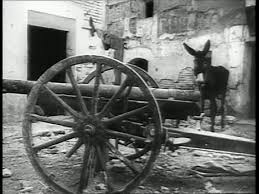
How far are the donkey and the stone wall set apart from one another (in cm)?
14

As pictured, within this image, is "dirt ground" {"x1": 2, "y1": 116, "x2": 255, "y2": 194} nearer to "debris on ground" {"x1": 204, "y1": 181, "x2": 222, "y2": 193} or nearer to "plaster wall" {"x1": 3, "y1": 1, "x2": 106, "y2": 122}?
"debris on ground" {"x1": 204, "y1": 181, "x2": 222, "y2": 193}

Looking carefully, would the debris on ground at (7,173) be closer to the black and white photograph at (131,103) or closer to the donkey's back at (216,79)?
the black and white photograph at (131,103)

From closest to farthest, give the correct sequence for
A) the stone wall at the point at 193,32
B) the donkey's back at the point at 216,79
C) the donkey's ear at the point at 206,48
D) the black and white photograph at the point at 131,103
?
1. the black and white photograph at the point at 131,103
2. the stone wall at the point at 193,32
3. the donkey's ear at the point at 206,48
4. the donkey's back at the point at 216,79

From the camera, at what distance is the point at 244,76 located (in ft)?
15.1

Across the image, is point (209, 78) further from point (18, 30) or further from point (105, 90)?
point (105, 90)

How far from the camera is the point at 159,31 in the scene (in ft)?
17.8

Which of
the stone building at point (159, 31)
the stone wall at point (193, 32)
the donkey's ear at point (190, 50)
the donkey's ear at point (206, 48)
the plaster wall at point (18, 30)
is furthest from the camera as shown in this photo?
the donkey's ear at point (190, 50)

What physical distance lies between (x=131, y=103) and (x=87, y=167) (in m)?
0.63

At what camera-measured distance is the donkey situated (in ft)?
17.8

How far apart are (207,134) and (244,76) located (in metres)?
2.65

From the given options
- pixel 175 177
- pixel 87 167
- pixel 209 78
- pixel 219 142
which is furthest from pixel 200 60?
pixel 87 167

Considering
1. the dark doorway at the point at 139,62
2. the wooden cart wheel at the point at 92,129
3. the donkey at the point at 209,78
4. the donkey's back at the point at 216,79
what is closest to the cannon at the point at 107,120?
the wooden cart wheel at the point at 92,129

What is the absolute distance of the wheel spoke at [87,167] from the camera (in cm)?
209

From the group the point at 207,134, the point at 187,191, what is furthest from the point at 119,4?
the point at 187,191
